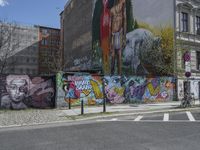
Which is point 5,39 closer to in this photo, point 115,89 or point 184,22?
point 184,22

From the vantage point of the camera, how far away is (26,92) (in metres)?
18.5

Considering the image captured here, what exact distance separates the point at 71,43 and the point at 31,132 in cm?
4182

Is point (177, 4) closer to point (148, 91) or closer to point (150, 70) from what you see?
point (150, 70)

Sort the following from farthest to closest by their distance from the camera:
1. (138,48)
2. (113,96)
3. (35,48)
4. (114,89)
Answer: (35,48)
(138,48)
(114,89)
(113,96)

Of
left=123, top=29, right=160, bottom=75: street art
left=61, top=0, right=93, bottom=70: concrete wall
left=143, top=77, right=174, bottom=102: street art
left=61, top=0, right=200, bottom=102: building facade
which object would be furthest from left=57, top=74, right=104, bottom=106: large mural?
left=61, top=0, right=93, bottom=70: concrete wall

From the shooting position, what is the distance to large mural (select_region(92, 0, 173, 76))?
26875mm

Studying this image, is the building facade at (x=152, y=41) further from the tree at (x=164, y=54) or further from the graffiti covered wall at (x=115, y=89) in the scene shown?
the graffiti covered wall at (x=115, y=89)

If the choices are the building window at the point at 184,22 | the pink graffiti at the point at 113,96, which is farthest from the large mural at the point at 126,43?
the pink graffiti at the point at 113,96

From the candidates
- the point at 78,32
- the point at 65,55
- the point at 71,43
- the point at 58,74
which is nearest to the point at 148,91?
the point at 58,74

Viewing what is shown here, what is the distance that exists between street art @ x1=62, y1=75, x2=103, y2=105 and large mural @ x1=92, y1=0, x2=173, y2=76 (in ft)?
26.3

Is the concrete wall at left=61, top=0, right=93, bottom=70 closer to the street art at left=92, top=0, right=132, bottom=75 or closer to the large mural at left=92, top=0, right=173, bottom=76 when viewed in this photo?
the large mural at left=92, top=0, right=173, bottom=76

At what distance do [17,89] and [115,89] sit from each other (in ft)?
24.9

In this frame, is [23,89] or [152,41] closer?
[23,89]

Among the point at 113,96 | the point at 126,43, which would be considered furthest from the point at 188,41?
the point at 113,96
